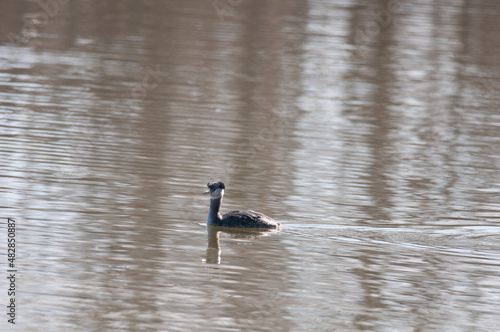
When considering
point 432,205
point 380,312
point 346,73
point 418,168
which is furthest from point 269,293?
point 346,73

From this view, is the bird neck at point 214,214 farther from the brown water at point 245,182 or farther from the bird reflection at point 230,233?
the brown water at point 245,182

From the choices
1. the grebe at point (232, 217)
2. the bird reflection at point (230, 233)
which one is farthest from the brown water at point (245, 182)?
the grebe at point (232, 217)

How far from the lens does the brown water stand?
36.1 ft

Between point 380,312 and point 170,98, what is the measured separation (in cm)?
1598

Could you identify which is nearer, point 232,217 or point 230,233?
point 230,233

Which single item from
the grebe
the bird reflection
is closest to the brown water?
the bird reflection

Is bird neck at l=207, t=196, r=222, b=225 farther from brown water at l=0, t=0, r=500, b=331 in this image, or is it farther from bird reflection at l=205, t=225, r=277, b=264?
brown water at l=0, t=0, r=500, b=331

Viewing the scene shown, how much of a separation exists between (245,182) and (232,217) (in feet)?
10.6

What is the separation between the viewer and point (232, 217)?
14.4m

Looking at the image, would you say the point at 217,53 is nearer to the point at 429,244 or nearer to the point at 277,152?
the point at 277,152

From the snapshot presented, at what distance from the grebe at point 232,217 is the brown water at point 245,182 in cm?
22

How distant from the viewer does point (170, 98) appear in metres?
26.1

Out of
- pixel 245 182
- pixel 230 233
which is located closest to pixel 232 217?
pixel 230 233

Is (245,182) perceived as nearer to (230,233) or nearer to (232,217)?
(232,217)
